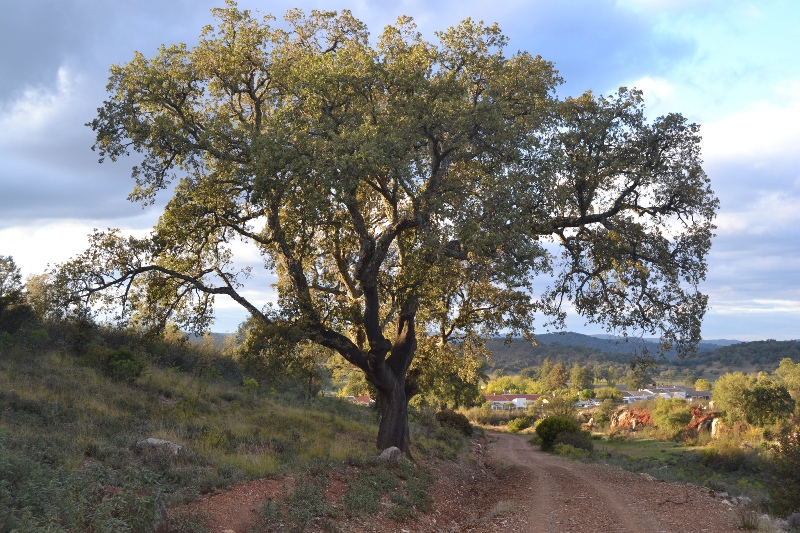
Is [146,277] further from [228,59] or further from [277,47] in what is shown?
[277,47]

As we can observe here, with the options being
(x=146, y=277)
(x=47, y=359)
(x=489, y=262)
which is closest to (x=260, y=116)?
(x=146, y=277)

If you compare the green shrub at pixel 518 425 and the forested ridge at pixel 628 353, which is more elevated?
the forested ridge at pixel 628 353

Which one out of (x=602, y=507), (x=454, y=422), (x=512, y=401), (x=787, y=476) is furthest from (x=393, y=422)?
(x=512, y=401)

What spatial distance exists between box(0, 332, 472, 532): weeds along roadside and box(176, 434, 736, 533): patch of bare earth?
611 mm

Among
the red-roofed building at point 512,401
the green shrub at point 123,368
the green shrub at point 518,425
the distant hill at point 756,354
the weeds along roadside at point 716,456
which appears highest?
the distant hill at point 756,354

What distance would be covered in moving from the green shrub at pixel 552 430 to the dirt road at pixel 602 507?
18.1 meters

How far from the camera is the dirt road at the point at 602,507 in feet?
38.4

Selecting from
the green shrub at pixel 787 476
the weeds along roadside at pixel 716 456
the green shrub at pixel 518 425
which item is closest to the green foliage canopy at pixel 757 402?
the weeds along roadside at pixel 716 456

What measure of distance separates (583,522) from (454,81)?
1179cm

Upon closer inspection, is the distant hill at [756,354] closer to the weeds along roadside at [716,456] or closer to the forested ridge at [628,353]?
the forested ridge at [628,353]

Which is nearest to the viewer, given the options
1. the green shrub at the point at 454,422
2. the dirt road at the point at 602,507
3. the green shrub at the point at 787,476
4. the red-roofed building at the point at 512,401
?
the dirt road at the point at 602,507

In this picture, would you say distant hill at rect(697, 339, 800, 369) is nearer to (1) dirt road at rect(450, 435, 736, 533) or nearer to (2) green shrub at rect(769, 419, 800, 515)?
(1) dirt road at rect(450, 435, 736, 533)

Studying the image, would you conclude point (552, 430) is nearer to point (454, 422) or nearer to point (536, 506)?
point (454, 422)

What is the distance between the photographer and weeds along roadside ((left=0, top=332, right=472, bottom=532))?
7578 mm
